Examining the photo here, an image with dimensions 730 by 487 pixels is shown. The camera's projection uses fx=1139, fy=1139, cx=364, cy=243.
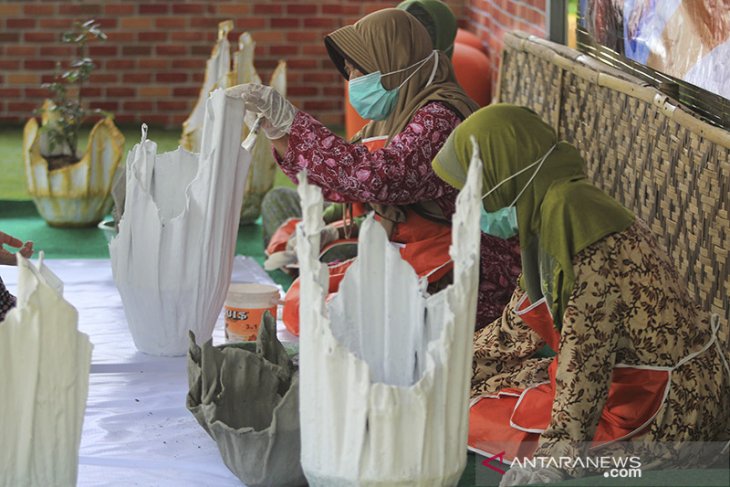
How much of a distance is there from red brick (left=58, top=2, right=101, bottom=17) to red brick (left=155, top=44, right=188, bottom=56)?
1.47 ft

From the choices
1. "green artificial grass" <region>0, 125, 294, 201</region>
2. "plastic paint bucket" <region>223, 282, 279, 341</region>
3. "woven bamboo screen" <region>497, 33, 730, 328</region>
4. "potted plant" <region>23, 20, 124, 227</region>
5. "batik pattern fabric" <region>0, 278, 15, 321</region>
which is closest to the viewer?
"batik pattern fabric" <region>0, 278, 15, 321</region>

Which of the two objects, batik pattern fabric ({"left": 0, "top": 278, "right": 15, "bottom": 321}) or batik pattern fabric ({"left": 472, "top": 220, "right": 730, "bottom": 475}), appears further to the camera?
batik pattern fabric ({"left": 0, "top": 278, "right": 15, "bottom": 321})

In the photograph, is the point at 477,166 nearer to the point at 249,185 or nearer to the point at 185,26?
the point at 249,185

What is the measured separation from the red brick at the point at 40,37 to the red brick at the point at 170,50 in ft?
2.21

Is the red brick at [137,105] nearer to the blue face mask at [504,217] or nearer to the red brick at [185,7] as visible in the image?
the red brick at [185,7]

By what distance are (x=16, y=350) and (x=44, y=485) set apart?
0.89 ft

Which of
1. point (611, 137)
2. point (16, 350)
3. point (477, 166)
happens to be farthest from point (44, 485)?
point (611, 137)

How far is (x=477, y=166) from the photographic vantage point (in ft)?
6.05

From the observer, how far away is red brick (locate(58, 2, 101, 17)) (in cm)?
743

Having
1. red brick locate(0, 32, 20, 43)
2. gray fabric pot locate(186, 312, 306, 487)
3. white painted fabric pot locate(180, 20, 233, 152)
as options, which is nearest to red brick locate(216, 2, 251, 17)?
red brick locate(0, 32, 20, 43)

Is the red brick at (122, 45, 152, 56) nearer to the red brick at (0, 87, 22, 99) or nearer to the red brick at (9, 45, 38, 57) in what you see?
the red brick at (9, 45, 38, 57)

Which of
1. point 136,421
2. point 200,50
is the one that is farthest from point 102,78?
point 136,421

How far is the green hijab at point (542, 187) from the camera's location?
235 centimetres

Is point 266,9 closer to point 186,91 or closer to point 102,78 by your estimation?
point 186,91
